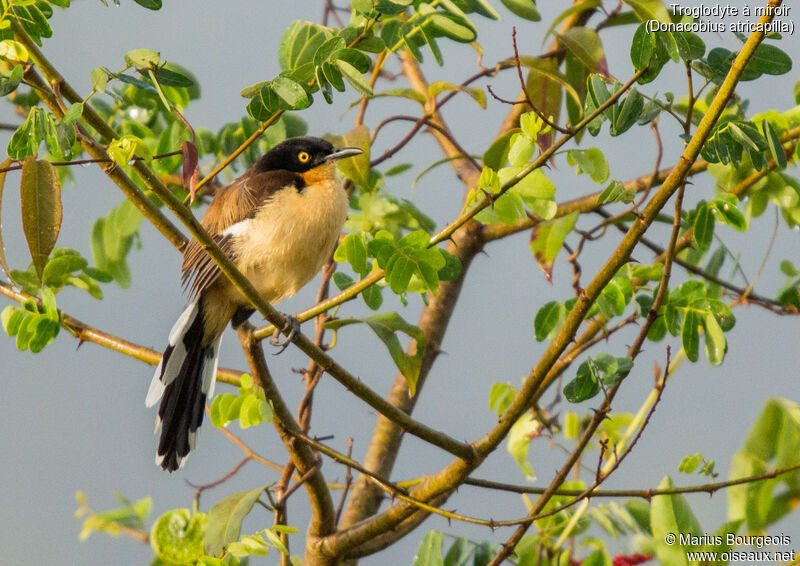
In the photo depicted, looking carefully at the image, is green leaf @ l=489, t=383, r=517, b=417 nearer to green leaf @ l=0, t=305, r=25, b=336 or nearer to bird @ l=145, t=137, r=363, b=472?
bird @ l=145, t=137, r=363, b=472

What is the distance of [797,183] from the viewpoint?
2.63 metres

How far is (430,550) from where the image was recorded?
2439mm

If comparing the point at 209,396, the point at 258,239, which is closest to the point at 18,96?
the point at 258,239

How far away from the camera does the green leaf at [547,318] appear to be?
2.50 meters

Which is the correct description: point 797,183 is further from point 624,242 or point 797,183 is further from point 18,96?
point 18,96

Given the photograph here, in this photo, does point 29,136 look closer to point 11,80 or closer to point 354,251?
point 11,80

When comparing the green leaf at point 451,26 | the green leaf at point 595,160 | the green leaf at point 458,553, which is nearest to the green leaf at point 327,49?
the green leaf at point 451,26

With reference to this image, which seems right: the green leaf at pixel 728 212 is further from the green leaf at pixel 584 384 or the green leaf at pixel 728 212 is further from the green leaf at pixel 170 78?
the green leaf at pixel 170 78

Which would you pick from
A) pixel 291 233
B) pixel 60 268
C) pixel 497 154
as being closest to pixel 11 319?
pixel 60 268

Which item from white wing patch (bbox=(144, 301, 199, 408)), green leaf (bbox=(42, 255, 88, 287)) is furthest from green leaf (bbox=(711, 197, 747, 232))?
green leaf (bbox=(42, 255, 88, 287))

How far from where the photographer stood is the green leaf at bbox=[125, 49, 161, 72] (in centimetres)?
181

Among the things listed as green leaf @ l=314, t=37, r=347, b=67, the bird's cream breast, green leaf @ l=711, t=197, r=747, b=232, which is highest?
the bird's cream breast

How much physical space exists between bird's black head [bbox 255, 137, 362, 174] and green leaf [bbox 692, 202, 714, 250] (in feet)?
4.13

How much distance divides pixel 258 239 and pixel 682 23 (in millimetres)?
→ 1618
